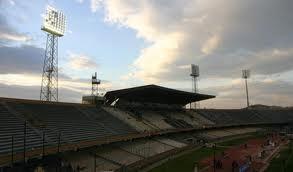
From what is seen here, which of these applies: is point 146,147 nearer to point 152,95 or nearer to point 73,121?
point 73,121

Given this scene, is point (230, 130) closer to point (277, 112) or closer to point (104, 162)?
point (277, 112)

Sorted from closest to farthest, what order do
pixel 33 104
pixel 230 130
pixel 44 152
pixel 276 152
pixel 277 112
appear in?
pixel 44 152, pixel 33 104, pixel 276 152, pixel 230 130, pixel 277 112

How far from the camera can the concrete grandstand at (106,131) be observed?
34.0 meters

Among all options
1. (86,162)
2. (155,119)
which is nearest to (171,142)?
(155,119)

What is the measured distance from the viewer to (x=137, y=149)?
50812 mm

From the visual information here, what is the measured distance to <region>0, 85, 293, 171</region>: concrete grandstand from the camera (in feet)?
112

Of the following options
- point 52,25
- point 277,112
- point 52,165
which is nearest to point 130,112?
point 52,25

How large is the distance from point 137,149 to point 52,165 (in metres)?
18.5

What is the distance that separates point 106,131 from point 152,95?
80.7 feet

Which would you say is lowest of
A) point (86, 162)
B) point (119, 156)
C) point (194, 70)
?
point (119, 156)

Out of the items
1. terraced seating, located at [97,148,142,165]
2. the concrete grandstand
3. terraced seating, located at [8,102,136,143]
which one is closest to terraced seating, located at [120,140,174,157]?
the concrete grandstand

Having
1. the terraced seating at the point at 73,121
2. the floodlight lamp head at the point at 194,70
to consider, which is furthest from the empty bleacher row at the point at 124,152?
the floodlight lamp head at the point at 194,70

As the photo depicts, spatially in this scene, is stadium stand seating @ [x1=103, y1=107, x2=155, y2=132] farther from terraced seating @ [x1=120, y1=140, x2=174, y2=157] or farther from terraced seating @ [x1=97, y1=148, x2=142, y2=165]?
terraced seating @ [x1=97, y1=148, x2=142, y2=165]

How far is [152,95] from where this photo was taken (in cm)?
7281
